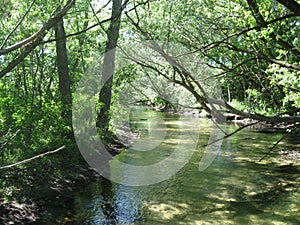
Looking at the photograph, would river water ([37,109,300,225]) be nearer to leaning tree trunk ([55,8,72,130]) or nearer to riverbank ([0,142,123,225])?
riverbank ([0,142,123,225])

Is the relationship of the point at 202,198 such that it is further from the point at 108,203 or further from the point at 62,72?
the point at 62,72

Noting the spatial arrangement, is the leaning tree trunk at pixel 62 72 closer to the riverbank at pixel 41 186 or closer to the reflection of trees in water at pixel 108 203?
the riverbank at pixel 41 186

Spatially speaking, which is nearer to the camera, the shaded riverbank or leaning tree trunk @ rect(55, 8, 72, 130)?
the shaded riverbank

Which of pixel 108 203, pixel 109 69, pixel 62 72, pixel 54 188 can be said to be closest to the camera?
pixel 108 203

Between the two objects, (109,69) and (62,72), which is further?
(109,69)

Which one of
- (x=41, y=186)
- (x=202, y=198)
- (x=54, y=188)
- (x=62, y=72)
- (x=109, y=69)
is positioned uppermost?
(x=109, y=69)

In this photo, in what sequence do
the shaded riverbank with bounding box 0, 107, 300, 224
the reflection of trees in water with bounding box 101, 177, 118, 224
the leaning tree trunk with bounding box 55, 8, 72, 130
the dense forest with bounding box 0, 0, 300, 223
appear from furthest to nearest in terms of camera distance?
the leaning tree trunk with bounding box 55, 8, 72, 130 < the reflection of trees in water with bounding box 101, 177, 118, 224 < the shaded riverbank with bounding box 0, 107, 300, 224 < the dense forest with bounding box 0, 0, 300, 223

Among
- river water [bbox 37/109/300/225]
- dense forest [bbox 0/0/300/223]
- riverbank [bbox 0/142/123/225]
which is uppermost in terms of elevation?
dense forest [bbox 0/0/300/223]

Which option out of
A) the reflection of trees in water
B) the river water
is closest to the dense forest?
the reflection of trees in water

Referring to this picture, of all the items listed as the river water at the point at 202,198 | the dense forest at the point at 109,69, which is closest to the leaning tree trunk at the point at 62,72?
the dense forest at the point at 109,69

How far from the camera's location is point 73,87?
1014 cm

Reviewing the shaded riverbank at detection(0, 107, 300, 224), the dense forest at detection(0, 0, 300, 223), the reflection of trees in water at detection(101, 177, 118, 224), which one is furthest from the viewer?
the reflection of trees in water at detection(101, 177, 118, 224)

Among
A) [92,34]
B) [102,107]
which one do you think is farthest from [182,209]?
[92,34]

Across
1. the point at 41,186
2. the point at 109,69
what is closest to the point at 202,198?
the point at 41,186
